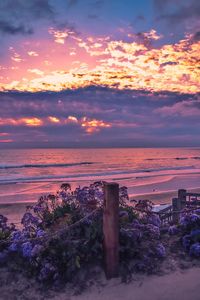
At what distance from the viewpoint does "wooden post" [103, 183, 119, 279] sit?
5.22m

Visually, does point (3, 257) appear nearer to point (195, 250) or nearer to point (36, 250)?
point (36, 250)

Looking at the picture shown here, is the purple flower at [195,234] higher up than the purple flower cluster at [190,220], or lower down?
lower down

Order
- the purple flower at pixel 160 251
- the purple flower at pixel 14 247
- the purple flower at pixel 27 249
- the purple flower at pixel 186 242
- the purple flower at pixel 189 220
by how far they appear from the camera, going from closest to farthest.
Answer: the purple flower at pixel 27 249
the purple flower at pixel 14 247
the purple flower at pixel 160 251
the purple flower at pixel 186 242
the purple flower at pixel 189 220

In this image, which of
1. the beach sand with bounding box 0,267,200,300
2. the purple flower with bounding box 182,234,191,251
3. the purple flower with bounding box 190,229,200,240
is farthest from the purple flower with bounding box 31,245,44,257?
the purple flower with bounding box 190,229,200,240

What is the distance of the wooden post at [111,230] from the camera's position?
5.22m

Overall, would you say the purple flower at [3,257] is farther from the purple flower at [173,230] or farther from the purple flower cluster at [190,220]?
the purple flower cluster at [190,220]

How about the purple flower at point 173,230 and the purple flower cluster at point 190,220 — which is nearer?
the purple flower cluster at point 190,220

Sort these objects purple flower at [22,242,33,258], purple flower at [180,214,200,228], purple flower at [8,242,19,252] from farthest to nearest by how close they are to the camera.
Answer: purple flower at [180,214,200,228] < purple flower at [8,242,19,252] < purple flower at [22,242,33,258]

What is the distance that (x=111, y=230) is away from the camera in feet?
17.1

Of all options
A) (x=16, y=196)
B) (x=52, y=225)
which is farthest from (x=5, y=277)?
(x=16, y=196)

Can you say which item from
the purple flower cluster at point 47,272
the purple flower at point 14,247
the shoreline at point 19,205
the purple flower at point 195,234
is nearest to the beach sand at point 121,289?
the purple flower cluster at point 47,272

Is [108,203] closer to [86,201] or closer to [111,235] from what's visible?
[111,235]

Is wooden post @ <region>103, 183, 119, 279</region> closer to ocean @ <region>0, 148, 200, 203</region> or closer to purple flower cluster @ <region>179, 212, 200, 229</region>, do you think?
purple flower cluster @ <region>179, 212, 200, 229</region>

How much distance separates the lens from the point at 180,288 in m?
5.14
